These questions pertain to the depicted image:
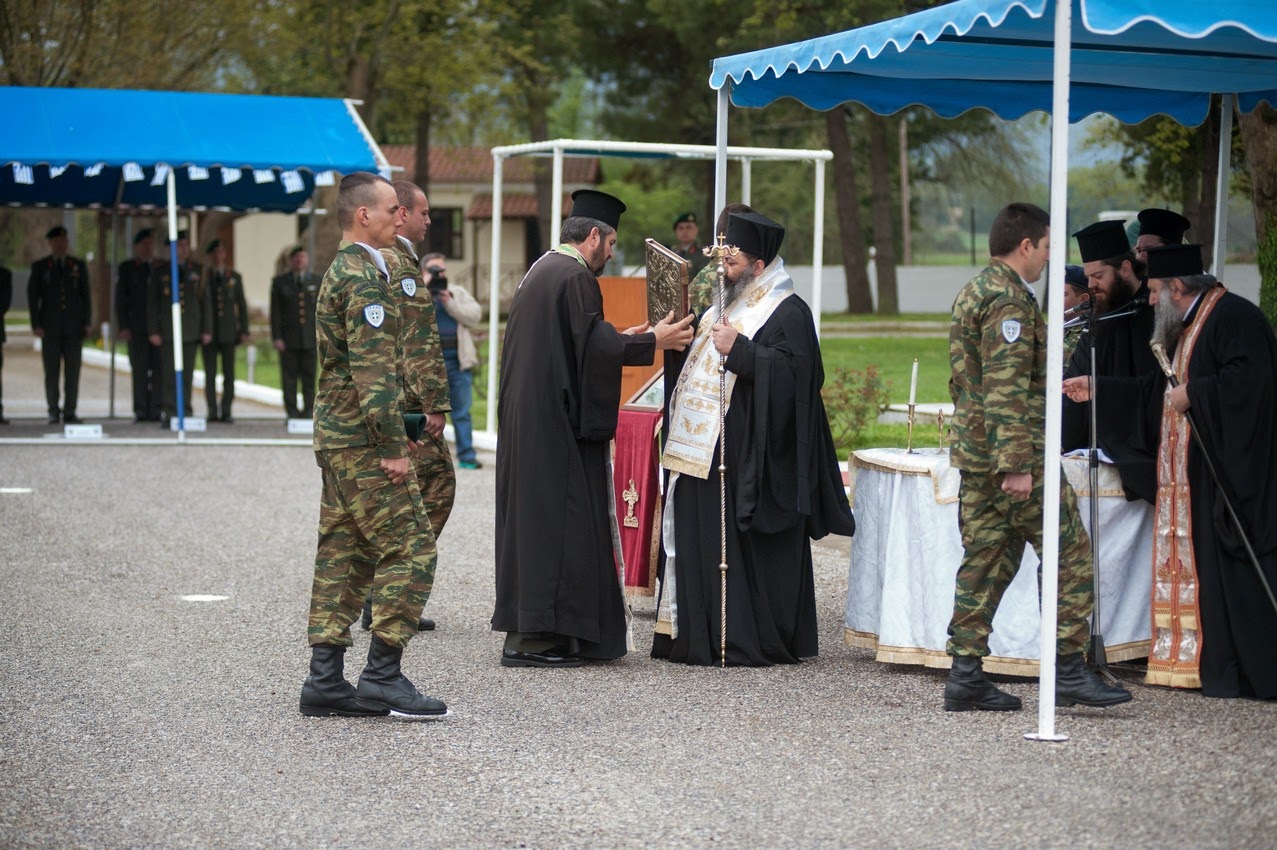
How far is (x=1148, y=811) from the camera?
4.82m

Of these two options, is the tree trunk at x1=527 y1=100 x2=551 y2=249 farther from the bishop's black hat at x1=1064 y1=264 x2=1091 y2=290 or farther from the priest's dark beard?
the priest's dark beard

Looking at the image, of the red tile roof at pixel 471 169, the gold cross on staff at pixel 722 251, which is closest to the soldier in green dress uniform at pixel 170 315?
the gold cross on staff at pixel 722 251

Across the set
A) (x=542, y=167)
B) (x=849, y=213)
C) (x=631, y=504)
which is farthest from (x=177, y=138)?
(x=542, y=167)

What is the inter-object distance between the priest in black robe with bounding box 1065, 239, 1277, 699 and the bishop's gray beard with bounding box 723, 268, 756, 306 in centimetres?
171

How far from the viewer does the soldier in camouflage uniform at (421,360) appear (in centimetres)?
695

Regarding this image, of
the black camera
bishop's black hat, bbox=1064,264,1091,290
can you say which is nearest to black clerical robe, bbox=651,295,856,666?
bishop's black hat, bbox=1064,264,1091,290

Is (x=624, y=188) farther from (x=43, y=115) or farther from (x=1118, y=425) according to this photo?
(x=1118, y=425)

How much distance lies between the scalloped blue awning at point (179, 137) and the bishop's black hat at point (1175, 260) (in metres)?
9.26

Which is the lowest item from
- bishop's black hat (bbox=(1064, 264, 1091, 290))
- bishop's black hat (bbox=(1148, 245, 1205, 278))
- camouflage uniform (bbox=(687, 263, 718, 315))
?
camouflage uniform (bbox=(687, 263, 718, 315))

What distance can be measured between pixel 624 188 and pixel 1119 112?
2047 inches

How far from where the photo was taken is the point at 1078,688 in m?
6.12

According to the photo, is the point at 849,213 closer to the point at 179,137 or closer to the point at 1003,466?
the point at 179,137

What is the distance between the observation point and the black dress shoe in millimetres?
6977

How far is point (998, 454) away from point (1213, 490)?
1.17 meters
